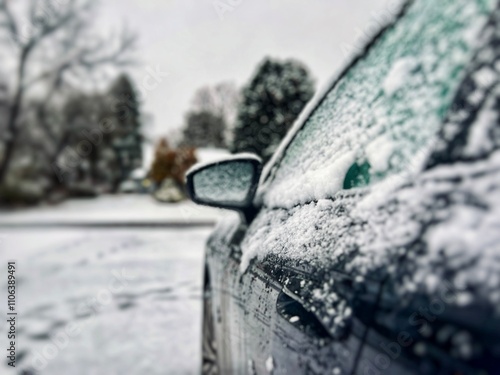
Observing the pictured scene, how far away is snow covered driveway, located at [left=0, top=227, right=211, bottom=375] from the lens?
2.93m

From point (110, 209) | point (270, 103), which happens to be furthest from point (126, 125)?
point (270, 103)

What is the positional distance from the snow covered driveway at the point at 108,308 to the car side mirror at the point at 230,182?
1.80 metres

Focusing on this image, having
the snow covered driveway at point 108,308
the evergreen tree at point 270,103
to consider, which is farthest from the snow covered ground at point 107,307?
the evergreen tree at point 270,103

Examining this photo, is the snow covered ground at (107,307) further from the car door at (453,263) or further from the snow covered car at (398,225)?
the car door at (453,263)

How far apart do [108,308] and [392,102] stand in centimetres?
431

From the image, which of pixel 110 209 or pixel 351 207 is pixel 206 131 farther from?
pixel 351 207

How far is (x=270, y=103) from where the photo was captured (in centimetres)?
1345

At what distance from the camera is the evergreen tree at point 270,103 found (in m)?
13.2

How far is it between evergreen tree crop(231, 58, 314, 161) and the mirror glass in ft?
37.4

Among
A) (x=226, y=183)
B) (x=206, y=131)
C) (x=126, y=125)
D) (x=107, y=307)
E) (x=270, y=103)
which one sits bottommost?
(x=107, y=307)

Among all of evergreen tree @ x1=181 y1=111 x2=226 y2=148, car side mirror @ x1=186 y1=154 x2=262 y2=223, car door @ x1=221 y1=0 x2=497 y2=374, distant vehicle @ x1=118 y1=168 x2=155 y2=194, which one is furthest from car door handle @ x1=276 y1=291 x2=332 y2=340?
evergreen tree @ x1=181 y1=111 x2=226 y2=148

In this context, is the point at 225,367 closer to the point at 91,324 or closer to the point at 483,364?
the point at 483,364

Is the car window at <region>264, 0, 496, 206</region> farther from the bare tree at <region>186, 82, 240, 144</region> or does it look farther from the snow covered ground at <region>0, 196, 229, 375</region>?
the bare tree at <region>186, 82, 240, 144</region>

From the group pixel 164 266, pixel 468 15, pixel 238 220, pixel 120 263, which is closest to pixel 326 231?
pixel 468 15
